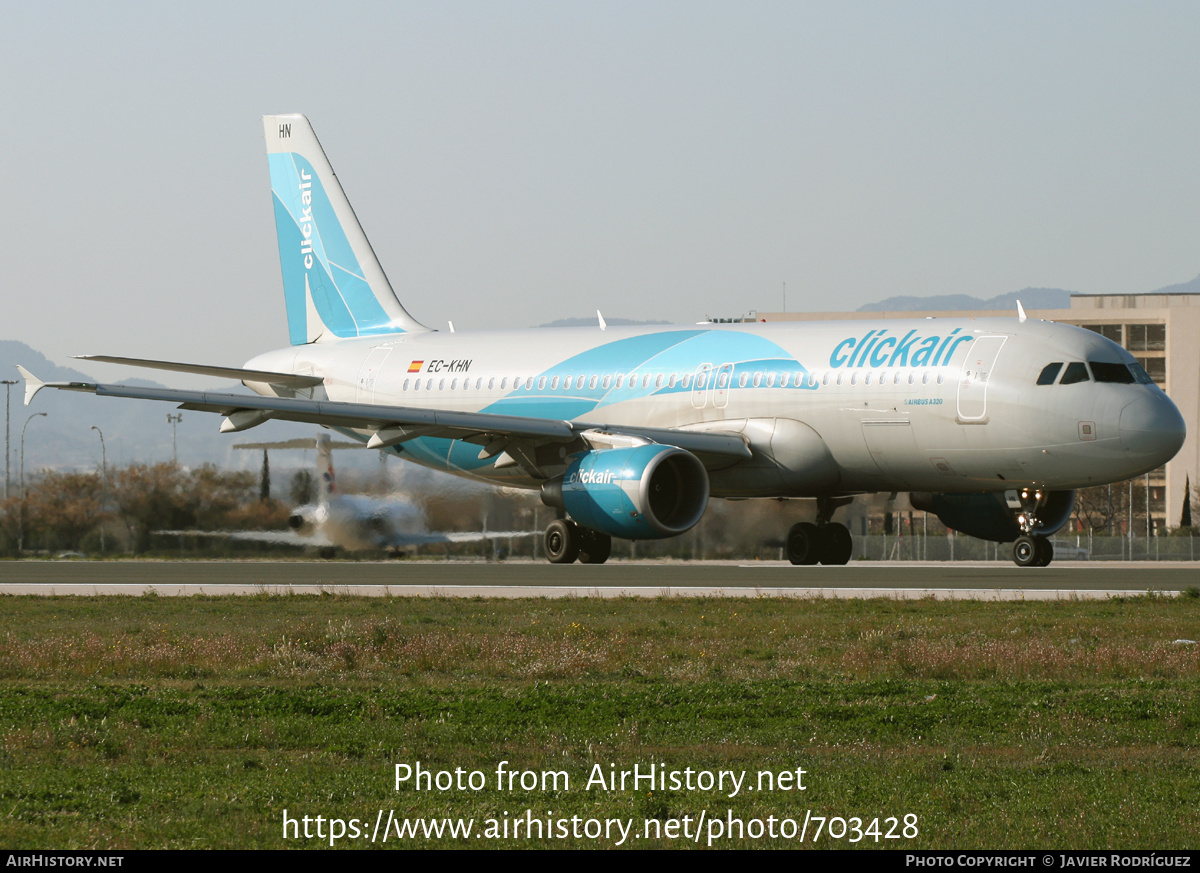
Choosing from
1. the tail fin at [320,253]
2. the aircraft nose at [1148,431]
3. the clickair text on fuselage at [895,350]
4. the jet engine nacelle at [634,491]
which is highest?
the tail fin at [320,253]

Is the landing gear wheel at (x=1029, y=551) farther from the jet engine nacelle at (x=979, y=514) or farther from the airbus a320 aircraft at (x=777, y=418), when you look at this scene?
the jet engine nacelle at (x=979, y=514)

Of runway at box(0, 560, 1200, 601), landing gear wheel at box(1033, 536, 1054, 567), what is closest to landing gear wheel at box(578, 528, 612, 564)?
runway at box(0, 560, 1200, 601)

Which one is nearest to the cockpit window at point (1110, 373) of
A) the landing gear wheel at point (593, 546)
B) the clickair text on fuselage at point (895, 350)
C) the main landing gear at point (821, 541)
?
the clickair text on fuselage at point (895, 350)

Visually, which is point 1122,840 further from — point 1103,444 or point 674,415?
point 674,415

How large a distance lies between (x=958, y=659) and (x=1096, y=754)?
13.7ft

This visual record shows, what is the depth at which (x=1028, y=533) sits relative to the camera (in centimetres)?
2917

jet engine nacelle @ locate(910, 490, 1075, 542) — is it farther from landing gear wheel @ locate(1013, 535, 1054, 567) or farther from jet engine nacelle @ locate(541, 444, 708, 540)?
jet engine nacelle @ locate(541, 444, 708, 540)

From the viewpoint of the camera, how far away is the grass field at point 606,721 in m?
8.02

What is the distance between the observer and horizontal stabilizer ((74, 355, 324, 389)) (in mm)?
30259

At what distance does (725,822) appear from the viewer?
785 centimetres

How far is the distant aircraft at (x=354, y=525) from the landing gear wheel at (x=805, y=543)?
7.78m

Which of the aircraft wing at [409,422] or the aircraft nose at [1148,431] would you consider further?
the aircraft wing at [409,422]

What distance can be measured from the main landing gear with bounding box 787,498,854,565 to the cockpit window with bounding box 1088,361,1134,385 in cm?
686

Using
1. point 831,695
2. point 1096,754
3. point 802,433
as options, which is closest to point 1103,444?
point 802,433
